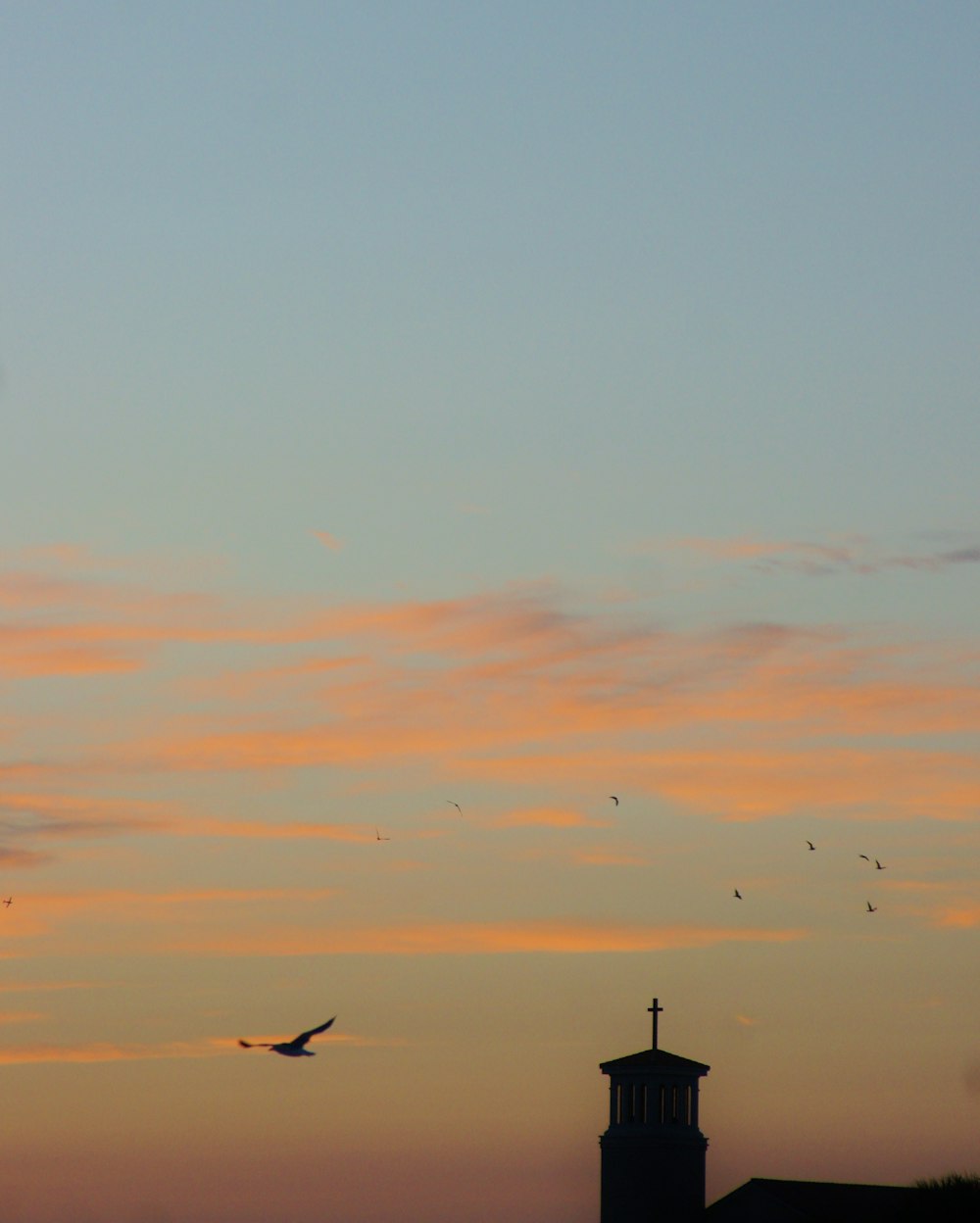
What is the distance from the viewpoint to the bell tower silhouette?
10075 cm

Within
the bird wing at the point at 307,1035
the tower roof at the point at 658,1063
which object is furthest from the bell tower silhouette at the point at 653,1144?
the bird wing at the point at 307,1035

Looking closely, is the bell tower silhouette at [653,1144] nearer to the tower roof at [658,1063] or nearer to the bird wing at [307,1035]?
the tower roof at [658,1063]

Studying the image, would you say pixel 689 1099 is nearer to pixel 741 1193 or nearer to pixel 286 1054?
pixel 741 1193

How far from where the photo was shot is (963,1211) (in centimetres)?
9756

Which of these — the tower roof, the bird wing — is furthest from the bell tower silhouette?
the bird wing

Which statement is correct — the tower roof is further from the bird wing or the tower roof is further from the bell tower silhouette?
the bird wing

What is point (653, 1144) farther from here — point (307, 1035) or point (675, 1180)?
point (307, 1035)

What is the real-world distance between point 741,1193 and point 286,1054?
50842 millimetres

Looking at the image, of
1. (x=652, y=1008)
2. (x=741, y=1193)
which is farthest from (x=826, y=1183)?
(x=652, y=1008)

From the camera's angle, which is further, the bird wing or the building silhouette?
the building silhouette

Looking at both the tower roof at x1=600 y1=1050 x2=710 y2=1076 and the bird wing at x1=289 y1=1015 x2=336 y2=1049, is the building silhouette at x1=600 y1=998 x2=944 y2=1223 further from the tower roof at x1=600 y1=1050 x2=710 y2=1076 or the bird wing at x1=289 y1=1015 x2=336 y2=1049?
the bird wing at x1=289 y1=1015 x2=336 y2=1049

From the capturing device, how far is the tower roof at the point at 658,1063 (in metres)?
102

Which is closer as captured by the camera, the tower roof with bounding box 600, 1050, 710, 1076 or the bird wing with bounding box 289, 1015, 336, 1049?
the bird wing with bounding box 289, 1015, 336, 1049

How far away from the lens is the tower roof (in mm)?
102062
